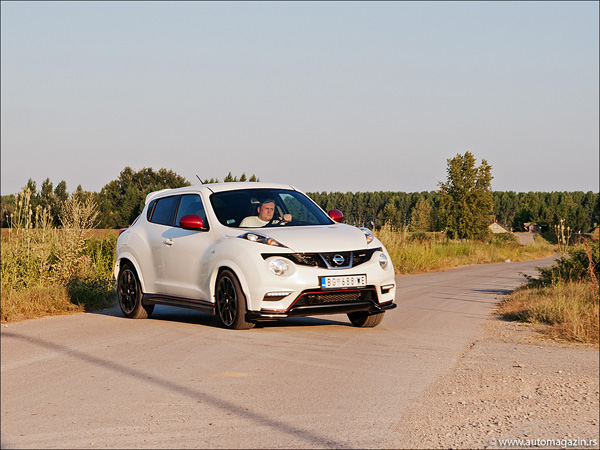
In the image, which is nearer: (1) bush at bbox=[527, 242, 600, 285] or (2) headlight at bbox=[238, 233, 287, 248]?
(2) headlight at bbox=[238, 233, 287, 248]

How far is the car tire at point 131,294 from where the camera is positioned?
11602 millimetres

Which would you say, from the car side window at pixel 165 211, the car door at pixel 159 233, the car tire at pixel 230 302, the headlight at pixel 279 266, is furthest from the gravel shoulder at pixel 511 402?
the car side window at pixel 165 211

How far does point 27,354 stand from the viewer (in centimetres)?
841

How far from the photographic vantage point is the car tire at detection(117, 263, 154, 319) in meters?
11.6

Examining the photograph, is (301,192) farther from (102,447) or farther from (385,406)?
(102,447)

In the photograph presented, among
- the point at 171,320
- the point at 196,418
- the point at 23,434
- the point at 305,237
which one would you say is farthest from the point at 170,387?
the point at 171,320

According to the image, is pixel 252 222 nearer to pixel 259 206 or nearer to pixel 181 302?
pixel 259 206

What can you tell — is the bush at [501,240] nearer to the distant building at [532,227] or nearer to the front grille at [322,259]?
the distant building at [532,227]

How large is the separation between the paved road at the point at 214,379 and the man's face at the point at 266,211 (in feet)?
4.84

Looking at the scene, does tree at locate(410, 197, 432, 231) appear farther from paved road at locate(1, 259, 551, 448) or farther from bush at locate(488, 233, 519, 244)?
paved road at locate(1, 259, 551, 448)

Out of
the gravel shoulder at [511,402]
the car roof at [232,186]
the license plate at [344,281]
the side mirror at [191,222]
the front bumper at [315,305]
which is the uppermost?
the car roof at [232,186]

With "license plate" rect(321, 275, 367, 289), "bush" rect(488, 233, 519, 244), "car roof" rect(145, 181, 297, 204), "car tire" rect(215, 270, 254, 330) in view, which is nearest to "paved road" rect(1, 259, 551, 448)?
"car tire" rect(215, 270, 254, 330)

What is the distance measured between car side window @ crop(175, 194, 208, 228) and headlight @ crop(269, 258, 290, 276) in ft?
5.53

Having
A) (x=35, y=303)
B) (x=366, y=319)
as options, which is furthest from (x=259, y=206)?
(x=35, y=303)
